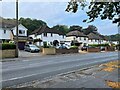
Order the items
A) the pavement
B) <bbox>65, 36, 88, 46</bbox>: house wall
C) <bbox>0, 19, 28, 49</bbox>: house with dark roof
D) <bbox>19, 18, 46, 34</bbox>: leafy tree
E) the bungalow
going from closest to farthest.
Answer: the pavement
<bbox>0, 19, 28, 49</bbox>: house with dark roof
<bbox>65, 36, 88, 46</bbox>: house wall
<bbox>19, 18, 46, 34</bbox>: leafy tree
the bungalow

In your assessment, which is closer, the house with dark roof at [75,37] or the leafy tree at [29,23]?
the house with dark roof at [75,37]

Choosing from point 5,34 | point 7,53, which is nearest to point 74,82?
point 7,53

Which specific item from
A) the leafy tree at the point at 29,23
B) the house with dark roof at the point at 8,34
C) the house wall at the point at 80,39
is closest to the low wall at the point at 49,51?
the house with dark roof at the point at 8,34

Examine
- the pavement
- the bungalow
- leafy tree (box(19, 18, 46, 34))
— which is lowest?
the pavement

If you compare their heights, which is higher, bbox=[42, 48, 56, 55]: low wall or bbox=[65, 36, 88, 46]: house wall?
bbox=[65, 36, 88, 46]: house wall

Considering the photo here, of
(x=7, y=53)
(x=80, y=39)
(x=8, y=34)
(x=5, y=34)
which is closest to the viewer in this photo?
(x=7, y=53)

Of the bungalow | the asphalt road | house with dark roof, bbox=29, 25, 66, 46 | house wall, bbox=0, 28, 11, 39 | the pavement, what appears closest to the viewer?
the pavement

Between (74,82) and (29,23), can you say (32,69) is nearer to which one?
(74,82)

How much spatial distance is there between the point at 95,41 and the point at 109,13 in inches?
4376

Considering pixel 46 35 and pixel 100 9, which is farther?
pixel 46 35

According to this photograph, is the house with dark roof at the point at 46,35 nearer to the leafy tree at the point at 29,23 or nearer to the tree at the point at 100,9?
the leafy tree at the point at 29,23

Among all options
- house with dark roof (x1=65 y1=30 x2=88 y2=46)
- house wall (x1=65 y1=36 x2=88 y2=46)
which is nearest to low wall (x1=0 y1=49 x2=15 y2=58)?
house with dark roof (x1=65 y1=30 x2=88 y2=46)

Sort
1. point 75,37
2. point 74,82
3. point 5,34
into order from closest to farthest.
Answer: point 74,82 < point 5,34 < point 75,37

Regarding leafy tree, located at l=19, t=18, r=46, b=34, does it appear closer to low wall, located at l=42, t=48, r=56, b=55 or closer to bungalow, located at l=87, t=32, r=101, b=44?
bungalow, located at l=87, t=32, r=101, b=44
